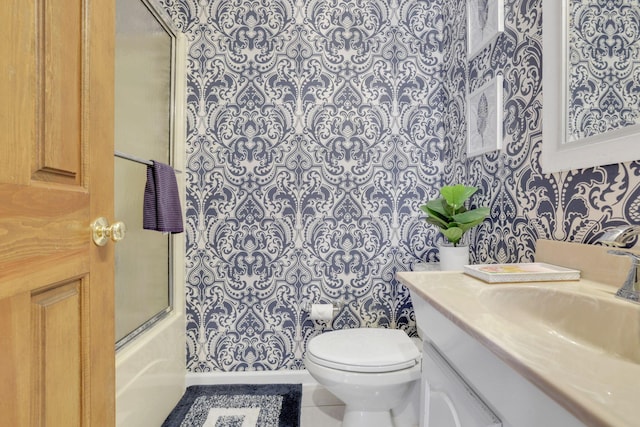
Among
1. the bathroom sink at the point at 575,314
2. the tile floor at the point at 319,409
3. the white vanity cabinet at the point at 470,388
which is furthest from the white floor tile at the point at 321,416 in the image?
the bathroom sink at the point at 575,314

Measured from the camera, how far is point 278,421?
4.82 ft

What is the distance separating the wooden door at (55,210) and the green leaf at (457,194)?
121 cm

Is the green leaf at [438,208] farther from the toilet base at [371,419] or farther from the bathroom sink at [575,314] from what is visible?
the toilet base at [371,419]

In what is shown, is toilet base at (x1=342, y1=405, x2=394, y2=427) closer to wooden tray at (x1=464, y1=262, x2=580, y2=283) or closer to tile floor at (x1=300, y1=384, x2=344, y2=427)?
tile floor at (x1=300, y1=384, x2=344, y2=427)

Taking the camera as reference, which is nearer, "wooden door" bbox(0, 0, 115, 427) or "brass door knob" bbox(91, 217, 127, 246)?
"wooden door" bbox(0, 0, 115, 427)

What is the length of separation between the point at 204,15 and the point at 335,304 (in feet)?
5.54

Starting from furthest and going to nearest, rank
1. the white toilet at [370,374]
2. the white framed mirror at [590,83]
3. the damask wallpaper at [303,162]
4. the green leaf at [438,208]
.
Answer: the damask wallpaper at [303,162], the green leaf at [438,208], the white toilet at [370,374], the white framed mirror at [590,83]

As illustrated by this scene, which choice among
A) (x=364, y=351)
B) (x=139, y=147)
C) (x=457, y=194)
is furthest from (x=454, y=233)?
(x=139, y=147)

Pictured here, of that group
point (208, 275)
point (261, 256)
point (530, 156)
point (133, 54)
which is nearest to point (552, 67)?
point (530, 156)

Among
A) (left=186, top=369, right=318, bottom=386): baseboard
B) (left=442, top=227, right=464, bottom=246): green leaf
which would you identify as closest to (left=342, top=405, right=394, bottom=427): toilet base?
(left=186, top=369, right=318, bottom=386): baseboard

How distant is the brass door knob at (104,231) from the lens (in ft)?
2.33

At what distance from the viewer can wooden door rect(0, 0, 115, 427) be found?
20.1 inches

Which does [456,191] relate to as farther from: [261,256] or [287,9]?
[287,9]

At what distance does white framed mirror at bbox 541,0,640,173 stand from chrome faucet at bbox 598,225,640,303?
26 cm
